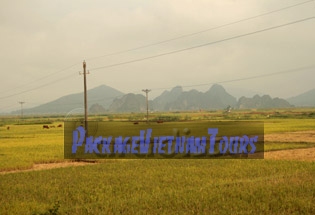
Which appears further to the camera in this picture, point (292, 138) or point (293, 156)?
point (292, 138)

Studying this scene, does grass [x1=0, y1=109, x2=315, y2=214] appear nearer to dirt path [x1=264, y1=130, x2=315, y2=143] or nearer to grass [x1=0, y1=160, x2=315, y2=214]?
grass [x1=0, y1=160, x2=315, y2=214]

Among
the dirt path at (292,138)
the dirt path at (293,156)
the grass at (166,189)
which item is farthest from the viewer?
the dirt path at (292,138)

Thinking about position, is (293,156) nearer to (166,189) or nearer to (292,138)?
(166,189)

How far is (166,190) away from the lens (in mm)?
12078

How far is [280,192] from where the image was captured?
35.4 ft

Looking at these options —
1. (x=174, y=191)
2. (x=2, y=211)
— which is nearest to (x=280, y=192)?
(x=174, y=191)

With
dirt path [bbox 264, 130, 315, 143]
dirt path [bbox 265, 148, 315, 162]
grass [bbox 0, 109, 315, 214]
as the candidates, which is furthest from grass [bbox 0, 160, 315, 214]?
dirt path [bbox 264, 130, 315, 143]

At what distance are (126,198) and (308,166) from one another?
9.86 meters

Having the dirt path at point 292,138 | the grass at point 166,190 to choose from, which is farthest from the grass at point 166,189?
the dirt path at point 292,138

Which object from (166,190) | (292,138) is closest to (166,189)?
(166,190)

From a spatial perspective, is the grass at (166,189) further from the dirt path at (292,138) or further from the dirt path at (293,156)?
the dirt path at (292,138)

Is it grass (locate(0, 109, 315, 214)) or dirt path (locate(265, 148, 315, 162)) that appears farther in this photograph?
dirt path (locate(265, 148, 315, 162))

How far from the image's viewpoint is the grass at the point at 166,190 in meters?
9.48

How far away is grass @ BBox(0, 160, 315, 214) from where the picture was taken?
9484mm
